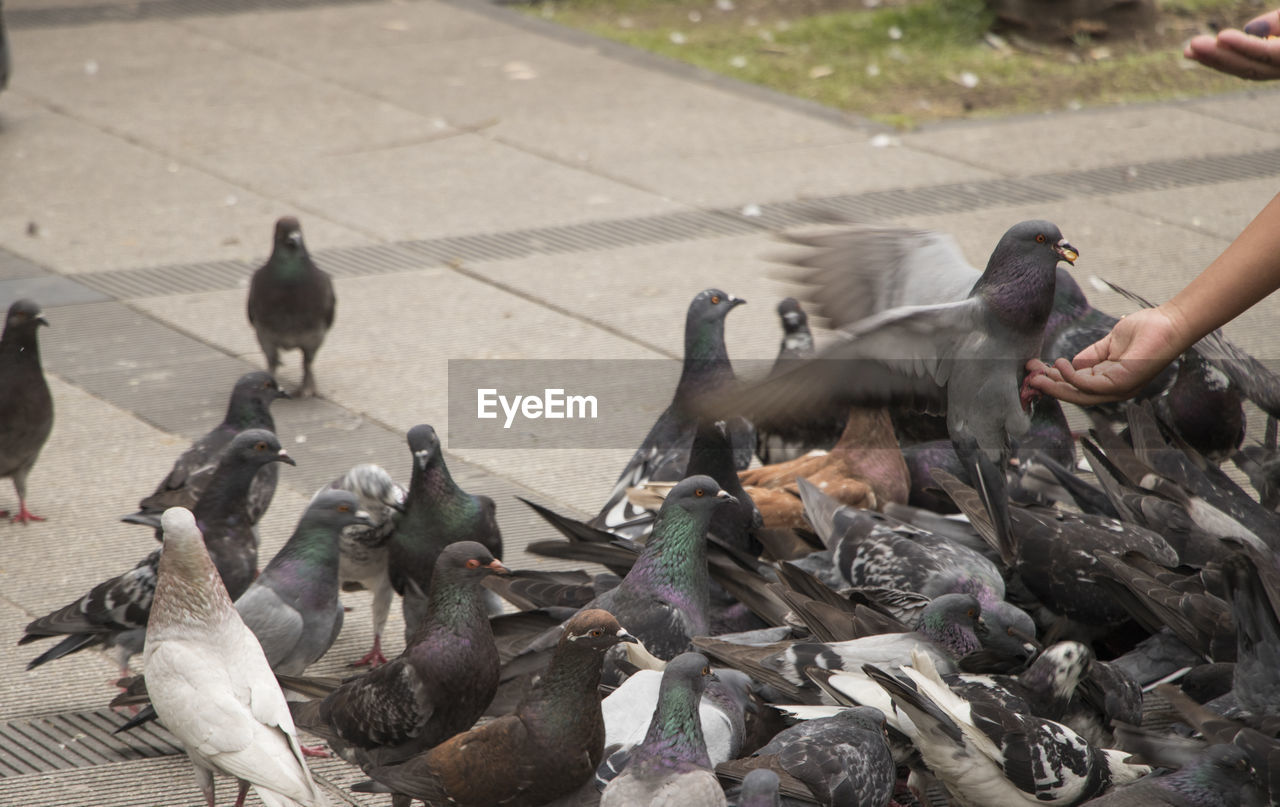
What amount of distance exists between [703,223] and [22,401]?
421cm

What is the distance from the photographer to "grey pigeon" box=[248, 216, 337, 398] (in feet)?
20.8

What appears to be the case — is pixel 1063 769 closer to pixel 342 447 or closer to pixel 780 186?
pixel 342 447

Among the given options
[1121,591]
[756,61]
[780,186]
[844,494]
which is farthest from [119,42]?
[1121,591]

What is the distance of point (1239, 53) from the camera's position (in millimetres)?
3088

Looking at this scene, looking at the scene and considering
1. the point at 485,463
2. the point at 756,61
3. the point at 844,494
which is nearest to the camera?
the point at 844,494

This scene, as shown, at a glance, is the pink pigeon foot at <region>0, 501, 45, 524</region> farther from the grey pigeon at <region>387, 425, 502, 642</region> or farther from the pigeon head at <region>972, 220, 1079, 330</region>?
the pigeon head at <region>972, 220, 1079, 330</region>

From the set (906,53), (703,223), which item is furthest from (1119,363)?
(906,53)

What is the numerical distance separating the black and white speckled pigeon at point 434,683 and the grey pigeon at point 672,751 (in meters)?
0.60

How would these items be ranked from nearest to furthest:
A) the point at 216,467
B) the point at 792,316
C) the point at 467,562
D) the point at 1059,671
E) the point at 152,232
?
1. the point at 1059,671
2. the point at 467,562
3. the point at 216,467
4. the point at 792,316
5. the point at 152,232

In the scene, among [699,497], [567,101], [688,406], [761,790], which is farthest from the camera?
[567,101]

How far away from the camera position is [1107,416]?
5.43 meters

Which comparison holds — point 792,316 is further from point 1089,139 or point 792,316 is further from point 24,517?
point 1089,139

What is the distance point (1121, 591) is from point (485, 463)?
9.27 ft

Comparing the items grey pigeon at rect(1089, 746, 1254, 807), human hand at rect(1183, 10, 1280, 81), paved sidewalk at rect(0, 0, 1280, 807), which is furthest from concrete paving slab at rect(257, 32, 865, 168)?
grey pigeon at rect(1089, 746, 1254, 807)
